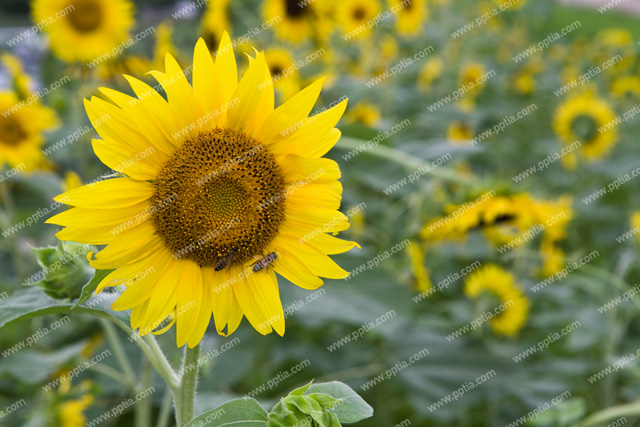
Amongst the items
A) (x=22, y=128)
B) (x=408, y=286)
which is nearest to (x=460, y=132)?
(x=408, y=286)

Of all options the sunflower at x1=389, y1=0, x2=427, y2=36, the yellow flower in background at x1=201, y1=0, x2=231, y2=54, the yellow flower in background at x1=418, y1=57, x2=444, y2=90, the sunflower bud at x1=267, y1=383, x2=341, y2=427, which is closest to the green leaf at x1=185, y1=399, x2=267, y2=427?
the sunflower bud at x1=267, y1=383, x2=341, y2=427

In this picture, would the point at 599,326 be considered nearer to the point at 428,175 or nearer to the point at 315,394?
the point at 428,175

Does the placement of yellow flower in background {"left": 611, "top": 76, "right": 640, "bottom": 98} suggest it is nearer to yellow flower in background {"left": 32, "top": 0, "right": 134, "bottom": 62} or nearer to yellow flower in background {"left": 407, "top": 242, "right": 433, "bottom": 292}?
yellow flower in background {"left": 407, "top": 242, "right": 433, "bottom": 292}

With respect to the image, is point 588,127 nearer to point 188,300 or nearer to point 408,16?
point 408,16

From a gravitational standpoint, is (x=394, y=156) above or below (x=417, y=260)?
above

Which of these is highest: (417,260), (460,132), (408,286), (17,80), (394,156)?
(17,80)

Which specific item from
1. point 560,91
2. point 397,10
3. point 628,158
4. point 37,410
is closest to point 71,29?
point 397,10
